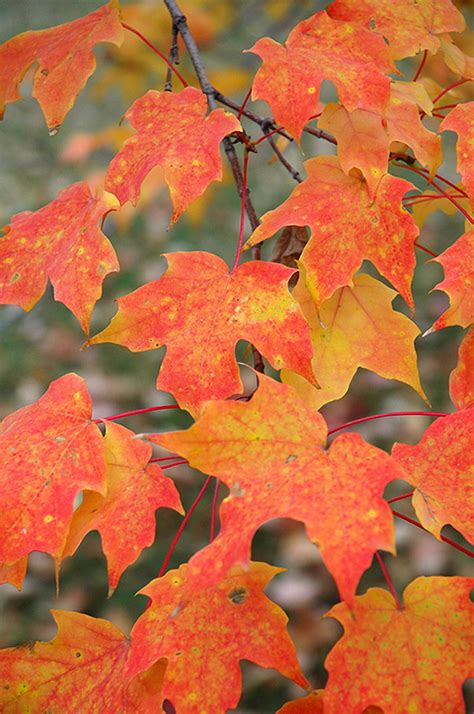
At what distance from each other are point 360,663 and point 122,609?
1246 mm

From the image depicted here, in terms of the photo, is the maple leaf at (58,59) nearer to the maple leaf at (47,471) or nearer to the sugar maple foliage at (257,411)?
the sugar maple foliage at (257,411)

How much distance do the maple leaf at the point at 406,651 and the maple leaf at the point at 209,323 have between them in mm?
215

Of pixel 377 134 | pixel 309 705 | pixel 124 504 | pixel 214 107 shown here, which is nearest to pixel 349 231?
pixel 377 134

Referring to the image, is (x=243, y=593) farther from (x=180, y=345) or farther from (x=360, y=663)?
(x=180, y=345)

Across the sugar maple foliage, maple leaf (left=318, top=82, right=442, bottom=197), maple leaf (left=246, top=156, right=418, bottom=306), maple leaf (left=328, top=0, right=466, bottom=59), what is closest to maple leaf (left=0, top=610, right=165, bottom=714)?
the sugar maple foliage

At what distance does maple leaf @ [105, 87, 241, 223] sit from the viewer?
775mm

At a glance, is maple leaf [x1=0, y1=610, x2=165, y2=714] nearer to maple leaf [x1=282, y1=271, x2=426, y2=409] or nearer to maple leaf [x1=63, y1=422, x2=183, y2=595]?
maple leaf [x1=63, y1=422, x2=183, y2=595]

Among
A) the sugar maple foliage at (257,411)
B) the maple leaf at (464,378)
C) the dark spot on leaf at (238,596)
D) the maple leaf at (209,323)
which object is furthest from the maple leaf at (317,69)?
the dark spot on leaf at (238,596)

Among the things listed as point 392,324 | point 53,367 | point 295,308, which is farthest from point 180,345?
point 53,367

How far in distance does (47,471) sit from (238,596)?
0.21m

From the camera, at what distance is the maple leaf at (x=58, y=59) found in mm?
887

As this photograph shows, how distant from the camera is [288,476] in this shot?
625mm

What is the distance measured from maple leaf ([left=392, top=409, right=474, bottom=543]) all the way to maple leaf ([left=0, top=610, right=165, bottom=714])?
0.98 ft

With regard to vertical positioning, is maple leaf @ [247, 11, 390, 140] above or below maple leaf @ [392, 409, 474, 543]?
above
